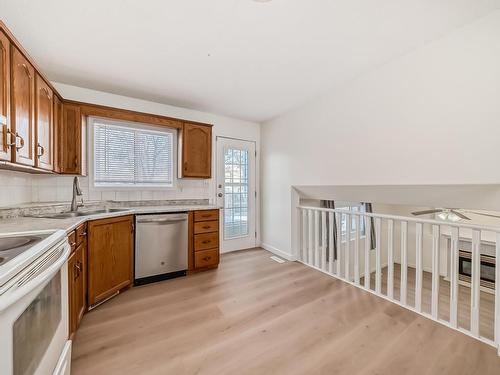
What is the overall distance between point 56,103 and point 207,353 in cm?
273

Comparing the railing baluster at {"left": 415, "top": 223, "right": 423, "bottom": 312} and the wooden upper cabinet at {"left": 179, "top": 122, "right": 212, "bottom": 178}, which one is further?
the wooden upper cabinet at {"left": 179, "top": 122, "right": 212, "bottom": 178}

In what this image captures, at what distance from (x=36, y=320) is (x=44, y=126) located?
181 centimetres

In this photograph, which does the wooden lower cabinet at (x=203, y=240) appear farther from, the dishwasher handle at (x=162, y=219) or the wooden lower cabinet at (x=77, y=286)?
the wooden lower cabinet at (x=77, y=286)

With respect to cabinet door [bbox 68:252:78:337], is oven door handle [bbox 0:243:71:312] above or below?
above

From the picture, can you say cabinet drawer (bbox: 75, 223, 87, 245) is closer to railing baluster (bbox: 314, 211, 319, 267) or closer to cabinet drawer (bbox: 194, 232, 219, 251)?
cabinet drawer (bbox: 194, 232, 219, 251)

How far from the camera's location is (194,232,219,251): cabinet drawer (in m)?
2.92

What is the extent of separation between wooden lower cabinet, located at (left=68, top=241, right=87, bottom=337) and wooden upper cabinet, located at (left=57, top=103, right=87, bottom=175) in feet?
3.34

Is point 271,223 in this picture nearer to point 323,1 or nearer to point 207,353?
point 207,353

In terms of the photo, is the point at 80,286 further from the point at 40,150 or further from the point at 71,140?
the point at 71,140

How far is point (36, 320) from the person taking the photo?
0.88 m

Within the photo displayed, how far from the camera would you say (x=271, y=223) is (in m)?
3.90

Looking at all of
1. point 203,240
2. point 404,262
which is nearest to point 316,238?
point 404,262

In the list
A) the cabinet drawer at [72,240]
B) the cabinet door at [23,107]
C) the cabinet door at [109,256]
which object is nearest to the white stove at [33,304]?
the cabinet drawer at [72,240]

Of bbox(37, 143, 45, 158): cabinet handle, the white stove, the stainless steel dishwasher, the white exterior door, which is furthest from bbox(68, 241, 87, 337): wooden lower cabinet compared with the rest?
the white exterior door
